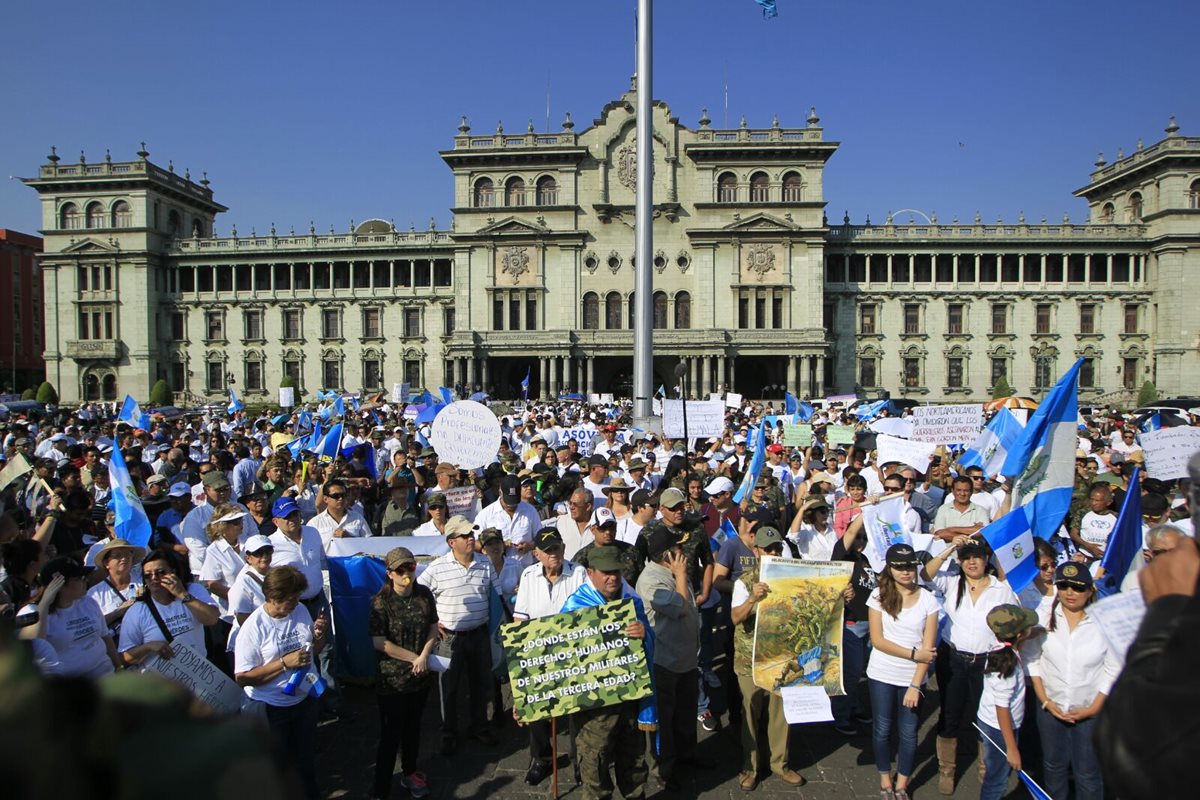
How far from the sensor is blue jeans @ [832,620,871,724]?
662 cm

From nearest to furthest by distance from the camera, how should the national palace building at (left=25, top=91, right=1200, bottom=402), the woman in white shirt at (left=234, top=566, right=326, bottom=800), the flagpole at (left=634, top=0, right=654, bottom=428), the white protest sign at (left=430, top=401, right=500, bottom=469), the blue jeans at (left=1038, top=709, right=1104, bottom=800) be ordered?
the blue jeans at (left=1038, top=709, right=1104, bottom=800)
the woman in white shirt at (left=234, top=566, right=326, bottom=800)
the white protest sign at (left=430, top=401, right=500, bottom=469)
the flagpole at (left=634, top=0, right=654, bottom=428)
the national palace building at (left=25, top=91, right=1200, bottom=402)

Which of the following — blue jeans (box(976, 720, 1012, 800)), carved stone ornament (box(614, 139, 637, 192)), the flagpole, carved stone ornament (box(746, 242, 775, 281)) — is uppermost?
carved stone ornament (box(614, 139, 637, 192))

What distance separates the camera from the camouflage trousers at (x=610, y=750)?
5.17m

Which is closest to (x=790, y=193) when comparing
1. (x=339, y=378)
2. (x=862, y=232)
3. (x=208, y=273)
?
(x=862, y=232)

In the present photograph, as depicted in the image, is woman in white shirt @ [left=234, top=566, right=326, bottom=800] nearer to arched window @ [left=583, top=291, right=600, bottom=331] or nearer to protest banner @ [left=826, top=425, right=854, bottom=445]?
protest banner @ [left=826, top=425, right=854, bottom=445]

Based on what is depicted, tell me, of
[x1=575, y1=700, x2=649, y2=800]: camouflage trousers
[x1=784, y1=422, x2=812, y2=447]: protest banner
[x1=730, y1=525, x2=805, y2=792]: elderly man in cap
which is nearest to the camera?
[x1=575, y1=700, x2=649, y2=800]: camouflage trousers

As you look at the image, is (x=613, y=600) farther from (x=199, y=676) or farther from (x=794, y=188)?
(x=794, y=188)

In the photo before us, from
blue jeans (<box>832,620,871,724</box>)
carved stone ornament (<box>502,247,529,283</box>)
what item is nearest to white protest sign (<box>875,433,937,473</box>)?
blue jeans (<box>832,620,871,724</box>)

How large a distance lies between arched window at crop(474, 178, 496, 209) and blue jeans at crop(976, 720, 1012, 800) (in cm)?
5136

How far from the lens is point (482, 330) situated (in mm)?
52844

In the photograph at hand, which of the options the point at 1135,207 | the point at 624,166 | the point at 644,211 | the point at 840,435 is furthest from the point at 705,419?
the point at 1135,207

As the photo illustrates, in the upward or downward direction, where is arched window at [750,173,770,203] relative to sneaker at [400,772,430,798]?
upward

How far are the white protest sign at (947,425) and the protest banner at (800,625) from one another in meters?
7.02

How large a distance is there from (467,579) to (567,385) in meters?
44.6
